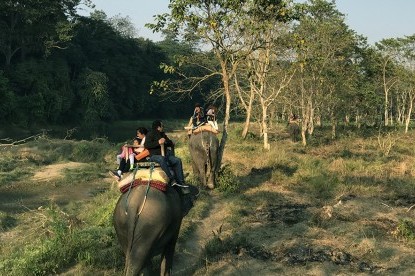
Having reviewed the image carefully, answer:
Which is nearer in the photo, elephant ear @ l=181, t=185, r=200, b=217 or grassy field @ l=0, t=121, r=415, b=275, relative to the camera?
elephant ear @ l=181, t=185, r=200, b=217

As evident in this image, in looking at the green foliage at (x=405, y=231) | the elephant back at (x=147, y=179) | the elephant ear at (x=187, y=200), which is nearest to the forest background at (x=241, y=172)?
the green foliage at (x=405, y=231)

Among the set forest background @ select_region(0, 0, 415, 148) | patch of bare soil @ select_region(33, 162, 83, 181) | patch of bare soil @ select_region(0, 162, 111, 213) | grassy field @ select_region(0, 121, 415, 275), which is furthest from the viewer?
forest background @ select_region(0, 0, 415, 148)

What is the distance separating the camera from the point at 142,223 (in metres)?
5.34

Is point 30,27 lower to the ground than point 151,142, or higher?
higher

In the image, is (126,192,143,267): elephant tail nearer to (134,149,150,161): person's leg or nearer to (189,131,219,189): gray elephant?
(134,149,150,161): person's leg

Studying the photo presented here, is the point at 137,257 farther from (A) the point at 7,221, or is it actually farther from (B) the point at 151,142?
(A) the point at 7,221

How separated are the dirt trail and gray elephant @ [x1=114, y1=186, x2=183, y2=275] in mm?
1853

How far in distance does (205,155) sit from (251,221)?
3616mm

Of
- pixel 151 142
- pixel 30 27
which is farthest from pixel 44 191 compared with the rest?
pixel 30 27

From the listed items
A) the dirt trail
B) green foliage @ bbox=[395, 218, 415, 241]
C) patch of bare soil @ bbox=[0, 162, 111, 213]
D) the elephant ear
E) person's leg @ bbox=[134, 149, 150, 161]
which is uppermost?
person's leg @ bbox=[134, 149, 150, 161]

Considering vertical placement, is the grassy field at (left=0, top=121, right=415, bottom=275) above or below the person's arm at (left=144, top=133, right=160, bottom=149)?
below

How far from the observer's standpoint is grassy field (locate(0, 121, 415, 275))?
7.20 m

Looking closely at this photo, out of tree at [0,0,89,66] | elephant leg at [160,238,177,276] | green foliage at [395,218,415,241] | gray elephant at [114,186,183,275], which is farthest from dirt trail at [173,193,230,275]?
tree at [0,0,89,66]

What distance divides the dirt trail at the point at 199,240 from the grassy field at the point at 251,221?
2 cm
